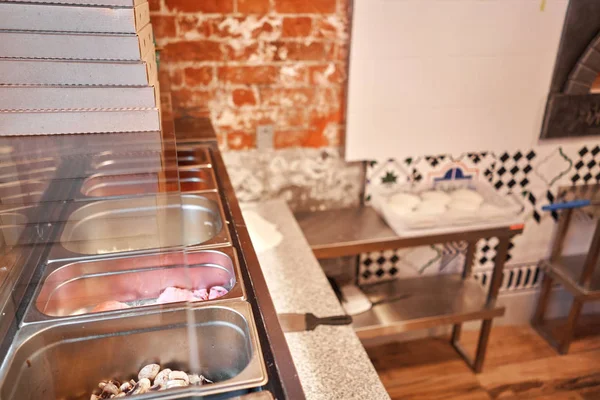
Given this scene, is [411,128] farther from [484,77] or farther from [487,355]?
[487,355]

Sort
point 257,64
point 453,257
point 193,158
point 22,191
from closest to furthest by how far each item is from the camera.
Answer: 1. point 22,191
2. point 193,158
3. point 257,64
4. point 453,257

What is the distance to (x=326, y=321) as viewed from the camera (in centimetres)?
129

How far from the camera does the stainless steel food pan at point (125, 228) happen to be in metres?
0.94

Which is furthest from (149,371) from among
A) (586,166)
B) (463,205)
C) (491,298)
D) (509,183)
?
(586,166)

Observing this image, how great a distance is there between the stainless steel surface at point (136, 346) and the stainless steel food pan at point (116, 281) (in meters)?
0.07

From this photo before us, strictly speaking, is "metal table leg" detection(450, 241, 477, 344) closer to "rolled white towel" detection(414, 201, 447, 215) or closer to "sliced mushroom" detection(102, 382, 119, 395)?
"rolled white towel" detection(414, 201, 447, 215)

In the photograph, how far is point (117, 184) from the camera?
110cm

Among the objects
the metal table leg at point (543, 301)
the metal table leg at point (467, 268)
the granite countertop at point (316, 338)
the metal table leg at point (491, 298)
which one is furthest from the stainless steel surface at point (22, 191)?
the metal table leg at point (543, 301)

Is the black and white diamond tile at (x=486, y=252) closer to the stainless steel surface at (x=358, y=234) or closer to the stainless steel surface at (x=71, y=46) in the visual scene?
the stainless steel surface at (x=358, y=234)

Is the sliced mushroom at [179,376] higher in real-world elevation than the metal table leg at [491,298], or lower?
higher

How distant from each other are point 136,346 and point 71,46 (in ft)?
2.23

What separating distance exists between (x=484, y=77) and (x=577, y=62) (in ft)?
1.52

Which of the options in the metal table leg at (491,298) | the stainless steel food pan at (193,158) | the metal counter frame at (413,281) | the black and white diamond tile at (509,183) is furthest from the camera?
the black and white diamond tile at (509,183)

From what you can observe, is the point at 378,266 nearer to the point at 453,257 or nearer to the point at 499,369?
the point at 453,257
